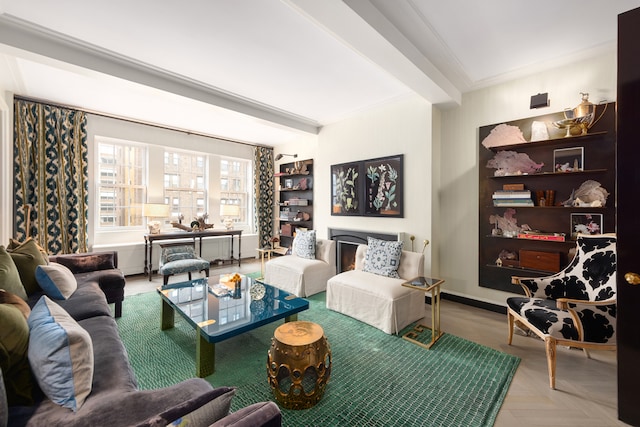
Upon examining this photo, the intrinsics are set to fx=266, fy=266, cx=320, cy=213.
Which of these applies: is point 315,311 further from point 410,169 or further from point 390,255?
point 410,169

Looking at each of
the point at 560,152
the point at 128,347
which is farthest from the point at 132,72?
the point at 560,152

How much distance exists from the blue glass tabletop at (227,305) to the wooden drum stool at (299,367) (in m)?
0.43

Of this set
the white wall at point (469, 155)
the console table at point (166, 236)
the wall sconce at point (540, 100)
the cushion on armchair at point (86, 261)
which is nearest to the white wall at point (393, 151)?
the white wall at point (469, 155)

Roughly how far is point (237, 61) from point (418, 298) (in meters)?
3.20

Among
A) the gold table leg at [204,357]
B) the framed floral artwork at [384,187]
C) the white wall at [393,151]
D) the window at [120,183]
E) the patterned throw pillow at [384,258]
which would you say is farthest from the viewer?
the window at [120,183]

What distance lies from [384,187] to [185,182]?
405 cm

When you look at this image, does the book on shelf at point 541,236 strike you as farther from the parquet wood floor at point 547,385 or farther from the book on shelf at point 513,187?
the parquet wood floor at point 547,385

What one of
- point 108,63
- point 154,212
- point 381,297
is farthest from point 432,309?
point 154,212

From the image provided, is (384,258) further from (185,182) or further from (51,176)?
(51,176)

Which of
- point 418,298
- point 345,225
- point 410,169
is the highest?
point 410,169

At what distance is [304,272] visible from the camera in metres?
3.66

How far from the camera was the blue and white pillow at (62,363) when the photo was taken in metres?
1.07

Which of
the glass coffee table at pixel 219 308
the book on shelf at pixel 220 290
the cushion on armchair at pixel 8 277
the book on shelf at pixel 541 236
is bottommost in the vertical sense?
the glass coffee table at pixel 219 308

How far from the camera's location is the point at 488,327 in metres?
2.84
